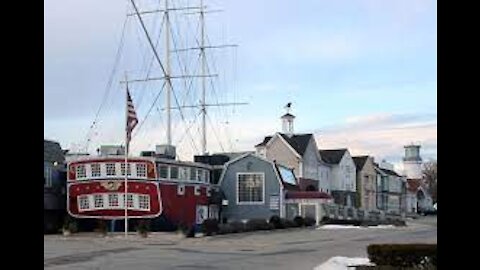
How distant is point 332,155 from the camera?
92250mm

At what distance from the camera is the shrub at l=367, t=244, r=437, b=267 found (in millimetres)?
20281

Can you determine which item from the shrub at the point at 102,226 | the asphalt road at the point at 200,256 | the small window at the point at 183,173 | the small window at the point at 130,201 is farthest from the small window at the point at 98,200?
the asphalt road at the point at 200,256

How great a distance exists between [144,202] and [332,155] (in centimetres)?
4520

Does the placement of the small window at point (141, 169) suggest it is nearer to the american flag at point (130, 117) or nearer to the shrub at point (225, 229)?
the shrub at point (225, 229)

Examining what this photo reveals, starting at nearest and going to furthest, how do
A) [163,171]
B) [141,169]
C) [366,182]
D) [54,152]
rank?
[141,169], [163,171], [54,152], [366,182]

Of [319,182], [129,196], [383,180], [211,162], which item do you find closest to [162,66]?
[211,162]

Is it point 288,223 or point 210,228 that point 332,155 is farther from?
point 210,228

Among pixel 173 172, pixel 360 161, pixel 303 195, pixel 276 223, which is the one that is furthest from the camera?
pixel 360 161

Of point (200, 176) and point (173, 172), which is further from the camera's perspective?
point (200, 176)

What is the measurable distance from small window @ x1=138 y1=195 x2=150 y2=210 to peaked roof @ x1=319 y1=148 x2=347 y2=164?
4144 centimetres

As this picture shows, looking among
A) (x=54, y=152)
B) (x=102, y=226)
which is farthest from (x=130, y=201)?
(x=54, y=152)

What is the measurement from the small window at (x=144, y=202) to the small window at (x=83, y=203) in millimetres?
3850
